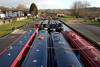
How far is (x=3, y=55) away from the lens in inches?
212

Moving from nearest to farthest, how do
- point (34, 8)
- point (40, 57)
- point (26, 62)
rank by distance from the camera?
point (26, 62), point (40, 57), point (34, 8)

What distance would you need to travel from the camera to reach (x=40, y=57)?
204 inches

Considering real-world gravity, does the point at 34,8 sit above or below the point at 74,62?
above

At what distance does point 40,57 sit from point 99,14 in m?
44.5

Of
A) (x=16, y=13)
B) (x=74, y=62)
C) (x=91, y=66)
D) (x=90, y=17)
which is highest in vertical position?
(x=16, y=13)

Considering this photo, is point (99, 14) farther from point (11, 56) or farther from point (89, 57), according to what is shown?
point (11, 56)

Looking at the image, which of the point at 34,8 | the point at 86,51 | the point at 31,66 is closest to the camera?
the point at 31,66

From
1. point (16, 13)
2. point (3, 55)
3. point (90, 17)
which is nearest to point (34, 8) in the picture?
point (16, 13)

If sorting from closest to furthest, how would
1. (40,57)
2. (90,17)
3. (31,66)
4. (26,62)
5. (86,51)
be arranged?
1. (31,66)
2. (26,62)
3. (40,57)
4. (86,51)
5. (90,17)

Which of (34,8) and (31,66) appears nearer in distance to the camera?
(31,66)

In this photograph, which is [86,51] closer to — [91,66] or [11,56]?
[91,66]

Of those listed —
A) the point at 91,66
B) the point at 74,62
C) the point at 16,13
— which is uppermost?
the point at 16,13

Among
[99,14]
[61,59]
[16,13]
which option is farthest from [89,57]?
[16,13]

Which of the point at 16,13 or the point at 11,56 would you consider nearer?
the point at 11,56
